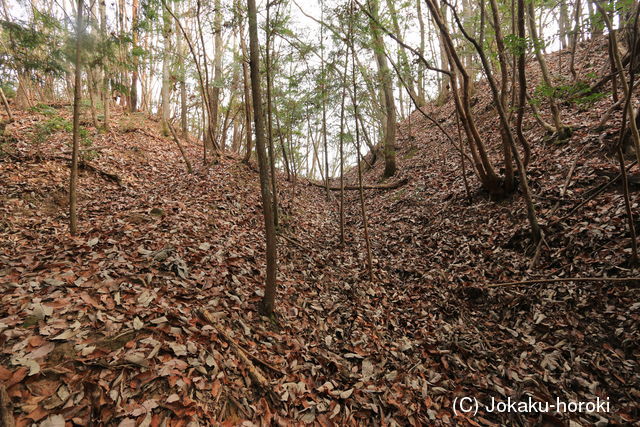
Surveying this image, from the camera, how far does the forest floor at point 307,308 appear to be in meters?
2.62

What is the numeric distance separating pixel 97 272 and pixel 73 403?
198 centimetres

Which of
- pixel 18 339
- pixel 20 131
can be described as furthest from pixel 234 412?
pixel 20 131

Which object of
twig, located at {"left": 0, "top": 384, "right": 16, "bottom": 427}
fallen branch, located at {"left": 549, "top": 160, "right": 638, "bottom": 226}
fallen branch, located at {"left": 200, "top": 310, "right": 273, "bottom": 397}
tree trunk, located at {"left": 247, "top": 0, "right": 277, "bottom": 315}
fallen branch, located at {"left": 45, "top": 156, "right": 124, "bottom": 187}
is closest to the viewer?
twig, located at {"left": 0, "top": 384, "right": 16, "bottom": 427}

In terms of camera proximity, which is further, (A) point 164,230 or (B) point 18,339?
(A) point 164,230

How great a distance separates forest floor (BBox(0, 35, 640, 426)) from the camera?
262 cm

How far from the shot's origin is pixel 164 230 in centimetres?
520

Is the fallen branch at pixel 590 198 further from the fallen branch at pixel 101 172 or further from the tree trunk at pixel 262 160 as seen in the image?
the fallen branch at pixel 101 172

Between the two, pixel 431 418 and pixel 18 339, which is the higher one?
pixel 18 339

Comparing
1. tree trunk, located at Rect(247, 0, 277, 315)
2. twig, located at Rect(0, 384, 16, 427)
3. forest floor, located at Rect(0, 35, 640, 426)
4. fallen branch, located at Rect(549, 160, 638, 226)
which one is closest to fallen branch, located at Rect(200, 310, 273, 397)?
forest floor, located at Rect(0, 35, 640, 426)

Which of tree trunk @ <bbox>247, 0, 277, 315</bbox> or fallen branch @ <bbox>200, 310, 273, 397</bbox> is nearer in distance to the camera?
fallen branch @ <bbox>200, 310, 273, 397</bbox>

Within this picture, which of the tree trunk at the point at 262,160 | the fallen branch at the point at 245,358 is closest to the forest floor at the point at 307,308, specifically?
the fallen branch at the point at 245,358

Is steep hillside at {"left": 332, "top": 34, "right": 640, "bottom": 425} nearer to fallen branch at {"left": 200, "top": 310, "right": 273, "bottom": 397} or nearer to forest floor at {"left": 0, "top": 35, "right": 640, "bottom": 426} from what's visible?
forest floor at {"left": 0, "top": 35, "right": 640, "bottom": 426}

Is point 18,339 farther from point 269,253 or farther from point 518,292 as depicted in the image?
point 518,292

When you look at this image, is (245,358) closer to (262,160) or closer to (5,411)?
(5,411)
